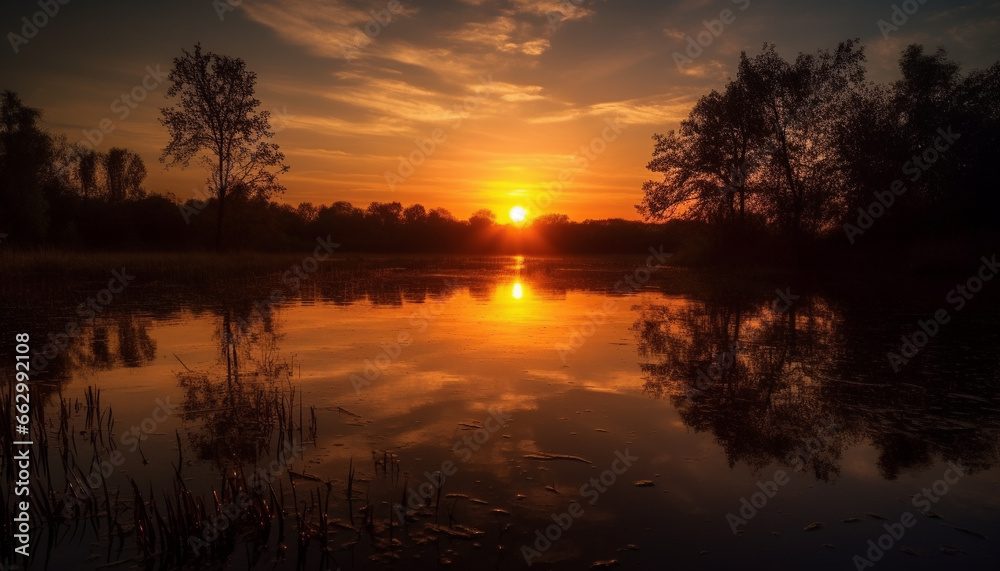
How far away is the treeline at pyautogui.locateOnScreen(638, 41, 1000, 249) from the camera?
86.2 ft

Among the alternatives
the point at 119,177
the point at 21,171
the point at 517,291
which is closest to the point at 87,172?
the point at 119,177

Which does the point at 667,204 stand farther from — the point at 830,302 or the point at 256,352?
the point at 256,352

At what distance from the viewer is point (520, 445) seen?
5.82 metres

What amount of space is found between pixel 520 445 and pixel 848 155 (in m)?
28.8

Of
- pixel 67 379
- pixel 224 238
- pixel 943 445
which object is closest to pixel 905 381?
pixel 943 445

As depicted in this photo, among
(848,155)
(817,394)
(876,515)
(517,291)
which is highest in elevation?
(848,155)

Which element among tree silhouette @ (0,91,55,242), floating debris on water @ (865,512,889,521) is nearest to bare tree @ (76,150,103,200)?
tree silhouette @ (0,91,55,242)

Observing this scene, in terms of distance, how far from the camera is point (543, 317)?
14.8 m

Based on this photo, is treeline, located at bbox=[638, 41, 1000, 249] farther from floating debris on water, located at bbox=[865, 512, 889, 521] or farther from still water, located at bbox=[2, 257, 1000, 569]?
floating debris on water, located at bbox=[865, 512, 889, 521]

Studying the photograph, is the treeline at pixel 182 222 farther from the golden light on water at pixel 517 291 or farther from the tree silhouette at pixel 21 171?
the golden light on water at pixel 517 291

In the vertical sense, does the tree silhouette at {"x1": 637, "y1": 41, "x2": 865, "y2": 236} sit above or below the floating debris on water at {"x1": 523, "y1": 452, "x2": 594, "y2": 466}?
above

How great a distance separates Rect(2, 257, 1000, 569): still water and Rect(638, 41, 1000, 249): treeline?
17.4 metres

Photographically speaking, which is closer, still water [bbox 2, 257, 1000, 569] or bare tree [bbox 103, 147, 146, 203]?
still water [bbox 2, 257, 1000, 569]

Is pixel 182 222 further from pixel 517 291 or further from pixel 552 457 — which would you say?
pixel 552 457
